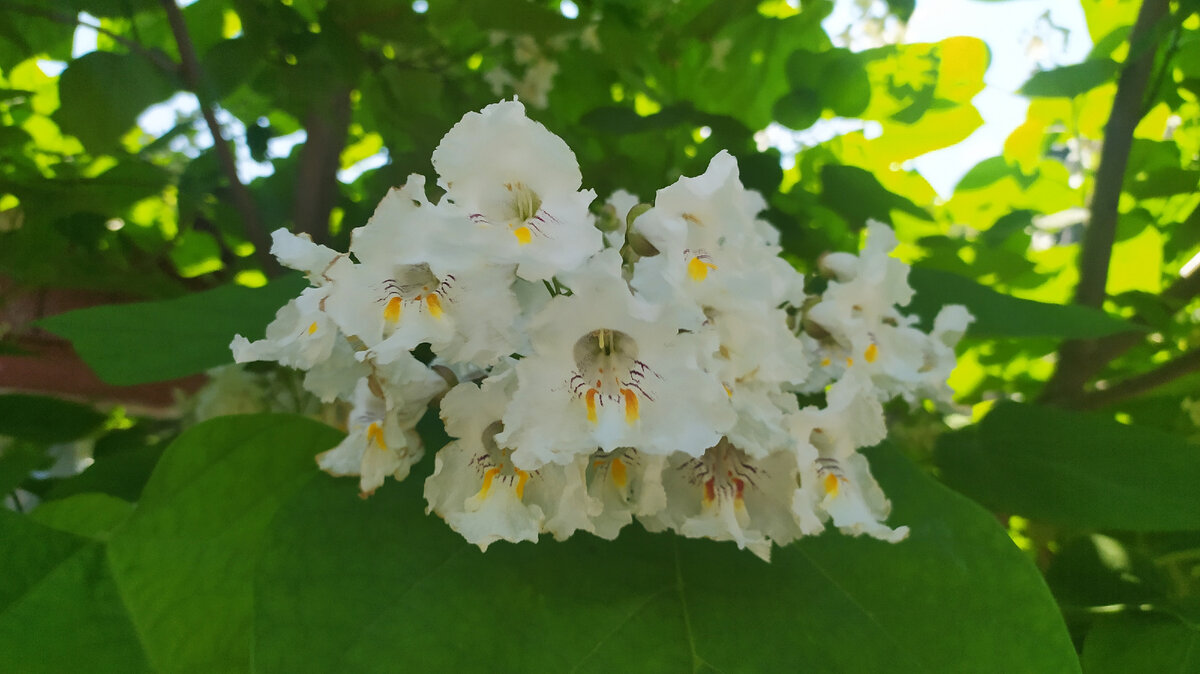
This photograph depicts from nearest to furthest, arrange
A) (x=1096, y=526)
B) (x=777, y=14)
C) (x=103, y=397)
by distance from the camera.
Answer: (x=1096, y=526), (x=777, y=14), (x=103, y=397)

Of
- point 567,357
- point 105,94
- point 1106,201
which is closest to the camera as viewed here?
point 567,357

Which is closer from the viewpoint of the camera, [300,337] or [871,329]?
[300,337]

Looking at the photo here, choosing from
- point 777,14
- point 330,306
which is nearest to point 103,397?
point 330,306

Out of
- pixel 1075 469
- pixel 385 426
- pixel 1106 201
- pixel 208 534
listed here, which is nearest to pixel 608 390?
pixel 385 426

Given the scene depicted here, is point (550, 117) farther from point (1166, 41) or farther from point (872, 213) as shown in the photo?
point (1166, 41)

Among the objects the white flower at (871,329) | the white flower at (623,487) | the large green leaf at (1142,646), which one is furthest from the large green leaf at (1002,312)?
the white flower at (623,487)

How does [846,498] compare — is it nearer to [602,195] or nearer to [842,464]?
[842,464]

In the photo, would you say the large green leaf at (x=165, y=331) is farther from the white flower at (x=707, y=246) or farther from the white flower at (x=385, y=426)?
the white flower at (x=707, y=246)
